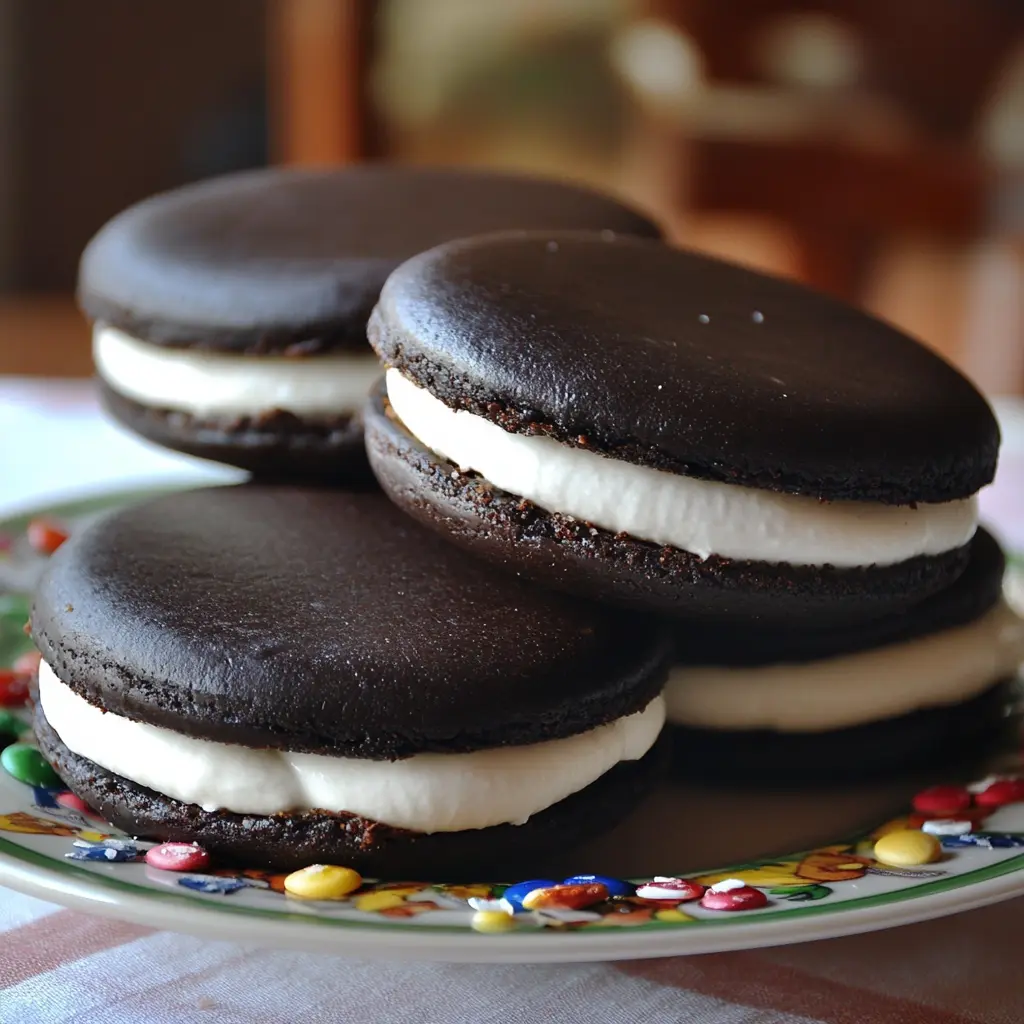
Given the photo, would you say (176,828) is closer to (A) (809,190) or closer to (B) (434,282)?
(B) (434,282)

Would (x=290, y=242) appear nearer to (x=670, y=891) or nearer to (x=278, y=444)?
(x=278, y=444)

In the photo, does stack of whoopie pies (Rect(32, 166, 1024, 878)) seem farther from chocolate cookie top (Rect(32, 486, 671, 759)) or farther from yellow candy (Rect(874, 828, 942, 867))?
yellow candy (Rect(874, 828, 942, 867))

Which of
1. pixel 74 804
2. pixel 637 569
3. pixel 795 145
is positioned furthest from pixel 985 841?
pixel 795 145

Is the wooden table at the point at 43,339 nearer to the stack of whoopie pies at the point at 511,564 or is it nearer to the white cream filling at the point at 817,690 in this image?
the stack of whoopie pies at the point at 511,564

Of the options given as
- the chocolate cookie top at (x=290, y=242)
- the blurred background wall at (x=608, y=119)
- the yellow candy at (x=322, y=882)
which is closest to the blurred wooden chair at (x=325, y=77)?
the blurred background wall at (x=608, y=119)

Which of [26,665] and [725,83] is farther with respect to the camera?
[725,83]

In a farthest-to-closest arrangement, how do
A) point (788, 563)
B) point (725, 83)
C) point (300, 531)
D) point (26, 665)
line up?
point (725, 83)
point (26, 665)
point (300, 531)
point (788, 563)

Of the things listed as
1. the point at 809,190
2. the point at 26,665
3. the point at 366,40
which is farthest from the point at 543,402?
the point at 366,40
